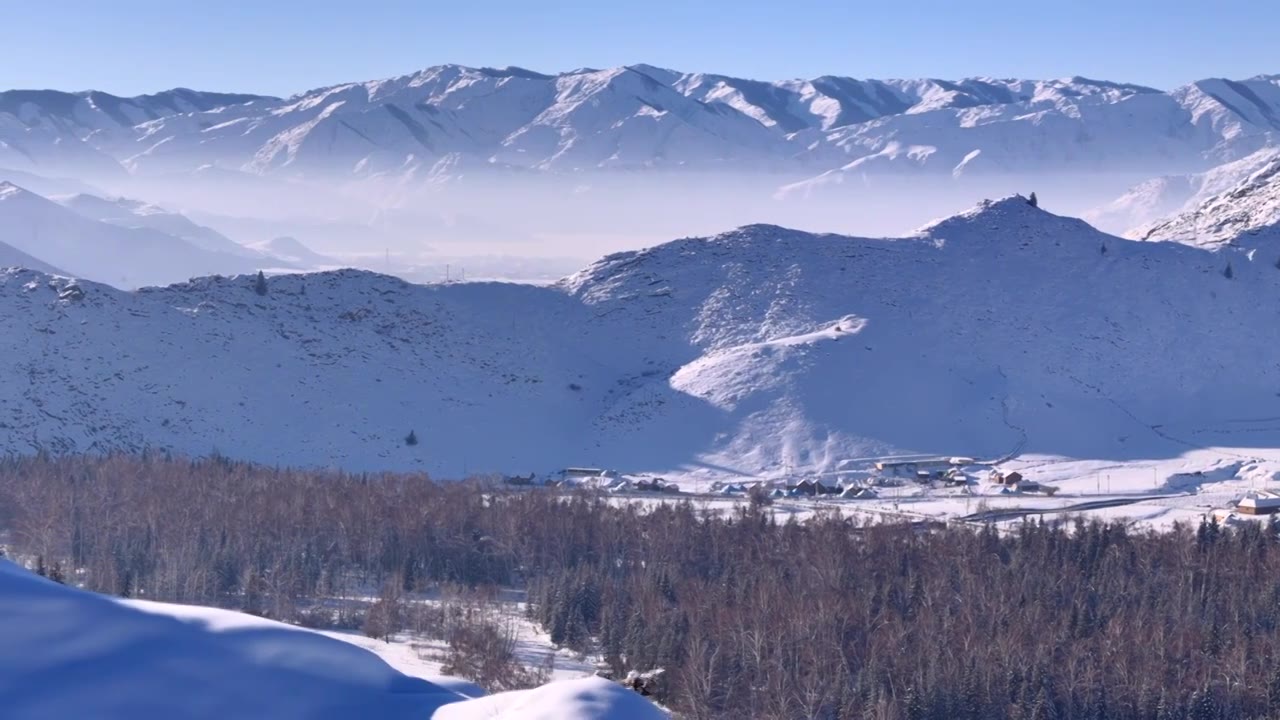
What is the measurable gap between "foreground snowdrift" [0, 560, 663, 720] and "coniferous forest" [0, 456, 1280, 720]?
12.9 m

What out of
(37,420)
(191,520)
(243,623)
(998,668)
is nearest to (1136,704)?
(998,668)

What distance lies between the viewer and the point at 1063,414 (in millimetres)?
79250

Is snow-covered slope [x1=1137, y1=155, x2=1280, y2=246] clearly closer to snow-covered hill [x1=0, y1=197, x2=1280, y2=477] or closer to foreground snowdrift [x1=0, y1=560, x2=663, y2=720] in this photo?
snow-covered hill [x1=0, y1=197, x2=1280, y2=477]

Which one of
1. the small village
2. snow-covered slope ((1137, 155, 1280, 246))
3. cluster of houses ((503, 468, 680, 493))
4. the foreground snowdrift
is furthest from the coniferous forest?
snow-covered slope ((1137, 155, 1280, 246))

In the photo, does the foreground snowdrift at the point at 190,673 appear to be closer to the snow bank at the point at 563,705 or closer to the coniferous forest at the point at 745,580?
the snow bank at the point at 563,705

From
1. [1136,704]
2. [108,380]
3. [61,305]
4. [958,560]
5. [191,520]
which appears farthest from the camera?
[61,305]

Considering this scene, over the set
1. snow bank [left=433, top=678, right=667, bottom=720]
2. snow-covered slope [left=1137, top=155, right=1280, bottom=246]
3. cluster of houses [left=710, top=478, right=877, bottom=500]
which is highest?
snow-covered slope [left=1137, top=155, right=1280, bottom=246]

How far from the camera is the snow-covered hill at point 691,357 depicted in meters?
75.3

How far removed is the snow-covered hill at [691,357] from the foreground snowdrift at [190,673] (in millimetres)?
50036

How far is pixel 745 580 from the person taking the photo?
148 feet

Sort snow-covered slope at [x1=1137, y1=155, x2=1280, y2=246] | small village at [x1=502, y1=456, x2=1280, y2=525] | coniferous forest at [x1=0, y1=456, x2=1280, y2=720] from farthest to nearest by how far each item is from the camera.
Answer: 1. snow-covered slope at [x1=1137, y1=155, x2=1280, y2=246]
2. small village at [x1=502, y1=456, x2=1280, y2=525]
3. coniferous forest at [x1=0, y1=456, x2=1280, y2=720]

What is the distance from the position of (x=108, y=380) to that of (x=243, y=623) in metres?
57.2

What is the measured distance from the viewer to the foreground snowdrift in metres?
20.4

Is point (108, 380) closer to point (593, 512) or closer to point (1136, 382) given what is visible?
point (593, 512)
